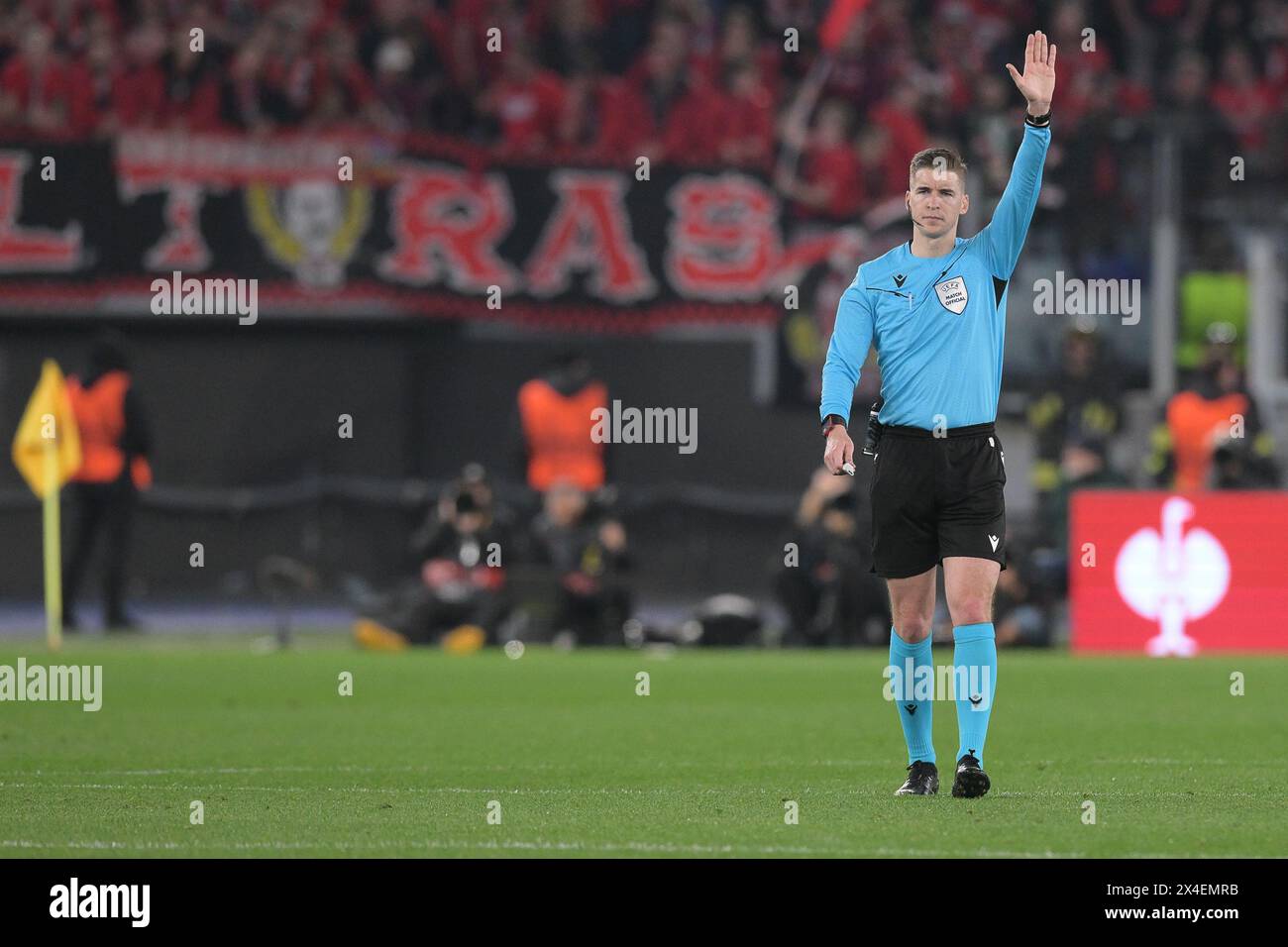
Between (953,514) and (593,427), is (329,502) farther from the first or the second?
(953,514)

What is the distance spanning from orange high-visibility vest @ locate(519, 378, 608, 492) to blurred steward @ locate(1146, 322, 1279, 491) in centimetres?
420

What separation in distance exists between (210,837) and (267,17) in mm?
15708

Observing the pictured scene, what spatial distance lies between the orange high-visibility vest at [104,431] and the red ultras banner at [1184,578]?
24.1ft

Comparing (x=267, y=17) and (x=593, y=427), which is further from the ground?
(x=267, y=17)

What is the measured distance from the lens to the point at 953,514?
323 inches

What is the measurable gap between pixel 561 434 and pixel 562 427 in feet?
0.18

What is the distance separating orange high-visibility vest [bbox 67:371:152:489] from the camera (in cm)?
1886

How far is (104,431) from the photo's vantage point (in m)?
18.9
